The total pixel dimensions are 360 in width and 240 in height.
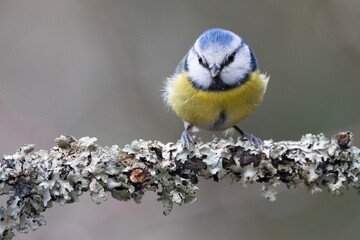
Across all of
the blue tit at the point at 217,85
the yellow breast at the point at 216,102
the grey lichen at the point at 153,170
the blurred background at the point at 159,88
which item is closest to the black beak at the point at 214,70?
the blue tit at the point at 217,85

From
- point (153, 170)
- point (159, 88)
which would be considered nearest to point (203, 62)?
point (153, 170)

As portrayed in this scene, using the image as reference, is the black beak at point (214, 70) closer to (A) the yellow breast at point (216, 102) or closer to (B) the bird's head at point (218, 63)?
(B) the bird's head at point (218, 63)

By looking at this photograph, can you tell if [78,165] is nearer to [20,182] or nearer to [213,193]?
[20,182]

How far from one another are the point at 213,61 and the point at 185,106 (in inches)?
11.4

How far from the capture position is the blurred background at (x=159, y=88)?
3908mm

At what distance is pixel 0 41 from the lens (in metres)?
4.87

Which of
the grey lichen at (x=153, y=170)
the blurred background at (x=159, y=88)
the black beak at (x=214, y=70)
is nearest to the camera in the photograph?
the grey lichen at (x=153, y=170)

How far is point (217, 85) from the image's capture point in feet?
9.75

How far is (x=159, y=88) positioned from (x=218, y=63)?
1805mm

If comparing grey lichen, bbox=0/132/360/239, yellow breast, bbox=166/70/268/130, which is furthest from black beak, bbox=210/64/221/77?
grey lichen, bbox=0/132/360/239

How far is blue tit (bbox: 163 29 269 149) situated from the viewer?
297 centimetres

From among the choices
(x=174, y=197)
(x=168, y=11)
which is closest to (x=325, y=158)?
(x=174, y=197)

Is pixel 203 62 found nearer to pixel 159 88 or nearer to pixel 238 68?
pixel 238 68

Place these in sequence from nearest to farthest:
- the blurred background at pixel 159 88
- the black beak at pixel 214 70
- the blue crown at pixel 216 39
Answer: the black beak at pixel 214 70, the blue crown at pixel 216 39, the blurred background at pixel 159 88
